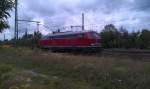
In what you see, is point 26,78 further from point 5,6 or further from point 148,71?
point 5,6

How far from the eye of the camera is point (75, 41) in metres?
35.7

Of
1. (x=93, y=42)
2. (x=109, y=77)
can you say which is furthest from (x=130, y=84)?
(x=93, y=42)

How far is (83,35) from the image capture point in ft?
114

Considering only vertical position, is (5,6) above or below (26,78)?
above

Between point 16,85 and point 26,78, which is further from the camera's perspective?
point 26,78

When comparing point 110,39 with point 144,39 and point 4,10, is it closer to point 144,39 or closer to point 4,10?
point 144,39

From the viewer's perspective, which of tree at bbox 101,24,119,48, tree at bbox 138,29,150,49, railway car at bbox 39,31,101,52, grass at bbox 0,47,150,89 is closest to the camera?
grass at bbox 0,47,150,89

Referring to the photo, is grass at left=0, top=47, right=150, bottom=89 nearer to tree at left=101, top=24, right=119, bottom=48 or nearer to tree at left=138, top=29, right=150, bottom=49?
tree at left=138, top=29, right=150, bottom=49

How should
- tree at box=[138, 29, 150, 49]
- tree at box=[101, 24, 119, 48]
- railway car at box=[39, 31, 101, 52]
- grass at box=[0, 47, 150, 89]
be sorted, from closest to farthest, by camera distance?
grass at box=[0, 47, 150, 89] < railway car at box=[39, 31, 101, 52] < tree at box=[138, 29, 150, 49] < tree at box=[101, 24, 119, 48]

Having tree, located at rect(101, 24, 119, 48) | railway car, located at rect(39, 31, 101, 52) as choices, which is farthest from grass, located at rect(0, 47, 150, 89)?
tree, located at rect(101, 24, 119, 48)

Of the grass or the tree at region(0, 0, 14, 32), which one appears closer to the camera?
the grass

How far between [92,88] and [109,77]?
3.58ft

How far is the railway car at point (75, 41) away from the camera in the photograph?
3279cm

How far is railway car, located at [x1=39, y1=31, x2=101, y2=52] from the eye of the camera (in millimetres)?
32791
